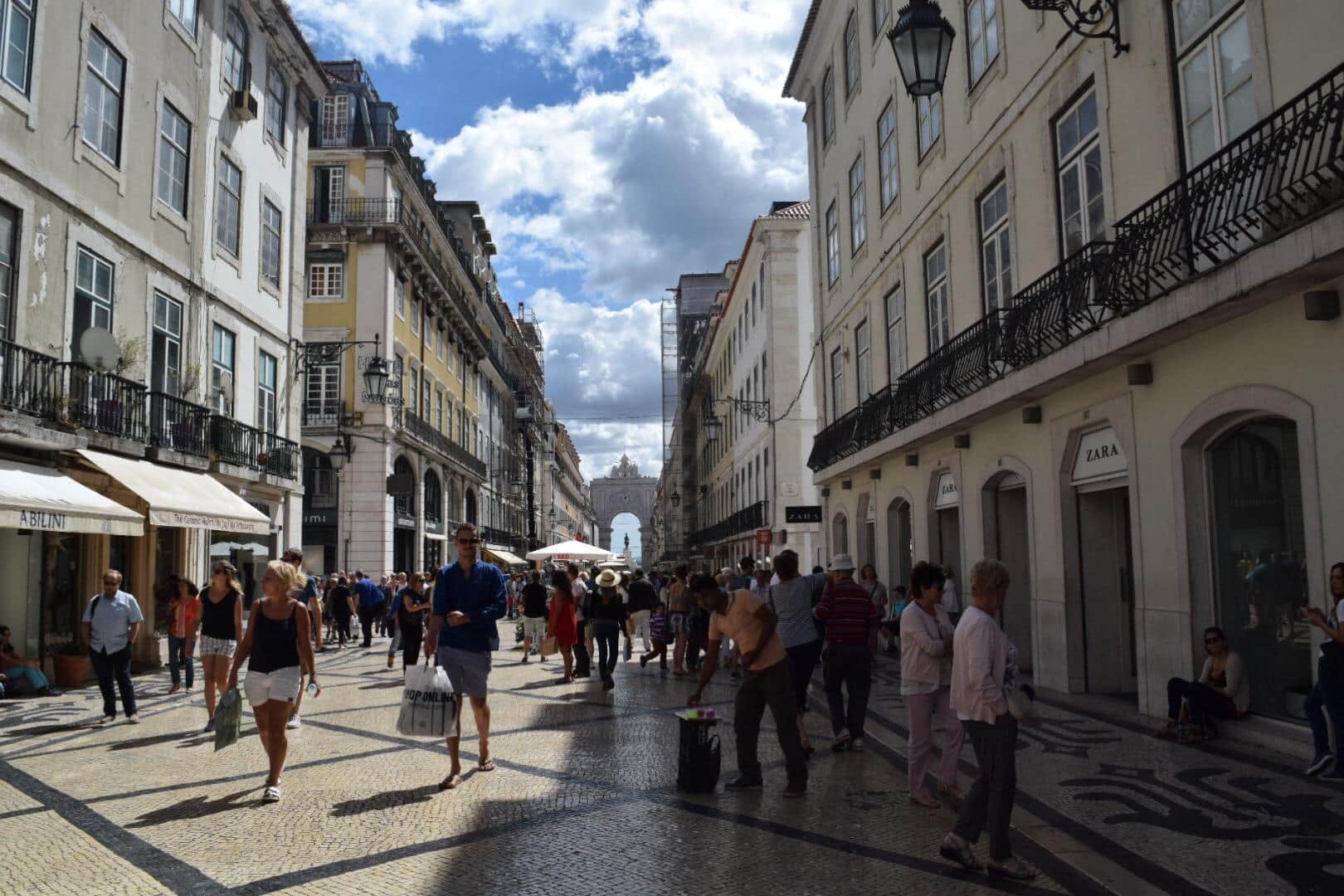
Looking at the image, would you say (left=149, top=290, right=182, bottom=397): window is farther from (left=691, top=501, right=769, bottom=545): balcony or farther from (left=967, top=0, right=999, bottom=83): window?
(left=691, top=501, right=769, bottom=545): balcony

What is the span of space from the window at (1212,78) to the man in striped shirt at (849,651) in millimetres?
4962

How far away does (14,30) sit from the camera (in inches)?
527

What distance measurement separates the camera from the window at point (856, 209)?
868 inches

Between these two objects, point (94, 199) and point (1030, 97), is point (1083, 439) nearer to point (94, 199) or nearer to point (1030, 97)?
point (1030, 97)

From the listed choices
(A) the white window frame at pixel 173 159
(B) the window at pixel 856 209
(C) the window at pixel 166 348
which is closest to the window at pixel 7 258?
(C) the window at pixel 166 348

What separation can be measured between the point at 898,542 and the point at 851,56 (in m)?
10.3

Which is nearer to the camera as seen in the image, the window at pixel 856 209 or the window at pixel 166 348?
the window at pixel 166 348

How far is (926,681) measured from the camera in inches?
271

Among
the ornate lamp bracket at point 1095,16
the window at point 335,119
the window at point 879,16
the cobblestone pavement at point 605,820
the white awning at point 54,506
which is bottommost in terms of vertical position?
the cobblestone pavement at point 605,820

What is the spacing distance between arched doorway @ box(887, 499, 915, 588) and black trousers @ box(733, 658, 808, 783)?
13.3m

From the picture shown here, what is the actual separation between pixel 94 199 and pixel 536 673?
9.40 meters

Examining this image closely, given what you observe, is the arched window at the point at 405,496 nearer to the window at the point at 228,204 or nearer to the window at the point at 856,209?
the window at the point at 228,204

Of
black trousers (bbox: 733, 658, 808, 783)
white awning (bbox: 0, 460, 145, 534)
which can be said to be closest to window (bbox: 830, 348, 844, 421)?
white awning (bbox: 0, 460, 145, 534)

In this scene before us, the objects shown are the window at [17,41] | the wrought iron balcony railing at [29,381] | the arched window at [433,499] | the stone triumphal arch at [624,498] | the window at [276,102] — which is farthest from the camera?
the stone triumphal arch at [624,498]
